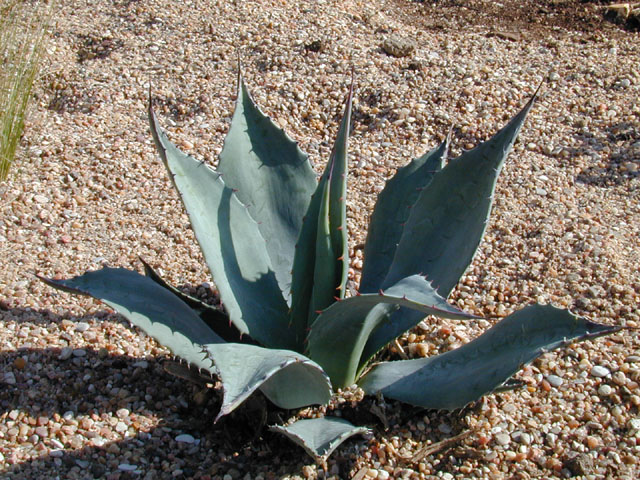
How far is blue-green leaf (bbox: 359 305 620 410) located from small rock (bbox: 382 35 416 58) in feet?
7.27

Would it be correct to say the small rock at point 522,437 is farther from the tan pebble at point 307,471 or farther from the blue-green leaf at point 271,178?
the blue-green leaf at point 271,178

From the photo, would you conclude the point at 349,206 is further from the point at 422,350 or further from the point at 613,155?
the point at 613,155

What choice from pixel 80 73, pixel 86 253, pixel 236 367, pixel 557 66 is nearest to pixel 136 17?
pixel 80 73

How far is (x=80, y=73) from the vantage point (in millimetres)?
3615

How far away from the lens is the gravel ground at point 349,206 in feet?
6.41

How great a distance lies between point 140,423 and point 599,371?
4.40 feet

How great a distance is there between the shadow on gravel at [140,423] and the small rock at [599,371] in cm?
47

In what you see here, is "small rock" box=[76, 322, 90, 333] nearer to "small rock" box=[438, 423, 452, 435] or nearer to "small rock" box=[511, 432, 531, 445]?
"small rock" box=[438, 423, 452, 435]

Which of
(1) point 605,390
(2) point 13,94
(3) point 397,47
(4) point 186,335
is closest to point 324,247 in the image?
(4) point 186,335

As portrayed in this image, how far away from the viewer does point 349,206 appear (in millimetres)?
2900

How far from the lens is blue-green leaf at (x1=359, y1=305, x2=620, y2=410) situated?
1.67 m

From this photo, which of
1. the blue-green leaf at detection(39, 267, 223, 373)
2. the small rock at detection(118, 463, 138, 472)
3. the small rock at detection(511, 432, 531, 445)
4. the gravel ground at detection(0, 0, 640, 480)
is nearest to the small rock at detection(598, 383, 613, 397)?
the gravel ground at detection(0, 0, 640, 480)

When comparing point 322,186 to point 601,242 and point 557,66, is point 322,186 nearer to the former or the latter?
point 601,242

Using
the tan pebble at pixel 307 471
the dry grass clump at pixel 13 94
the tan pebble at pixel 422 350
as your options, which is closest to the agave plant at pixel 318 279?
the tan pebble at pixel 307 471
